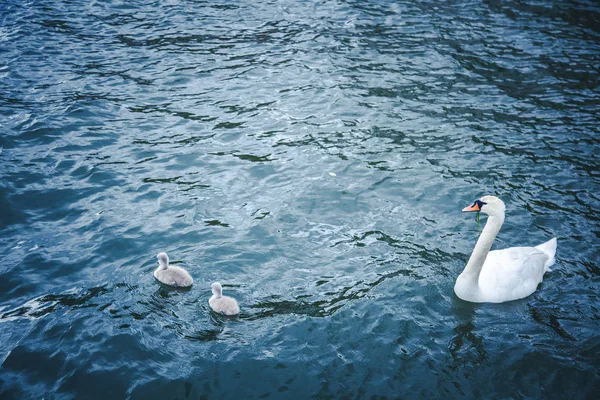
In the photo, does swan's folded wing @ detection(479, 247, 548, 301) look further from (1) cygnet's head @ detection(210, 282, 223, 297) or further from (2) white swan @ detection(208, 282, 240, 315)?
(1) cygnet's head @ detection(210, 282, 223, 297)

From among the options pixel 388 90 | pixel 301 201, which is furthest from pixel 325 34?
pixel 301 201

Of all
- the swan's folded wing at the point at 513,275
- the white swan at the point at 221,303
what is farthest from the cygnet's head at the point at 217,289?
the swan's folded wing at the point at 513,275

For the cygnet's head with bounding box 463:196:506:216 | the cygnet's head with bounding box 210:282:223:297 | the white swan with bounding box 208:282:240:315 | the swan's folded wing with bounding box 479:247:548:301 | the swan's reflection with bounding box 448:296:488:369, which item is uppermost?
the cygnet's head with bounding box 463:196:506:216

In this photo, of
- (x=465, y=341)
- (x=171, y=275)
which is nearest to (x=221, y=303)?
(x=171, y=275)

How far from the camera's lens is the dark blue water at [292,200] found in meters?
6.71

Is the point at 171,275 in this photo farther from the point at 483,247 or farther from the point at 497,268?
the point at 497,268

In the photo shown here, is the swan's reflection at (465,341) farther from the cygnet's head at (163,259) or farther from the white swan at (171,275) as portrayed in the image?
the cygnet's head at (163,259)

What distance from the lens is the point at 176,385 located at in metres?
6.33

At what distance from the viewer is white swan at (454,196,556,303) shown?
762 centimetres

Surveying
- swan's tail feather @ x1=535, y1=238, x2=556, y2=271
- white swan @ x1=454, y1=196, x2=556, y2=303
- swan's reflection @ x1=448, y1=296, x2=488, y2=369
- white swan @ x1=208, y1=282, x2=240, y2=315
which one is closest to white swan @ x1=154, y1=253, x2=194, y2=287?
white swan @ x1=208, y1=282, x2=240, y2=315

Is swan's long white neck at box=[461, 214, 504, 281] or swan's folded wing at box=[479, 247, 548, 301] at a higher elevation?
swan's long white neck at box=[461, 214, 504, 281]

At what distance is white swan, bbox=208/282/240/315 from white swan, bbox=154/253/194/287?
1.90 ft

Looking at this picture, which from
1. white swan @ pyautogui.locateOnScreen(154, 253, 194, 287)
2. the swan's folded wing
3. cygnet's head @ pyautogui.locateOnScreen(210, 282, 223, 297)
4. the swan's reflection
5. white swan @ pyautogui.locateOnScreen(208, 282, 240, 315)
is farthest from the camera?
the swan's folded wing

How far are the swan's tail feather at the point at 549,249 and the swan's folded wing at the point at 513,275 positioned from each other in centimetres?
12
